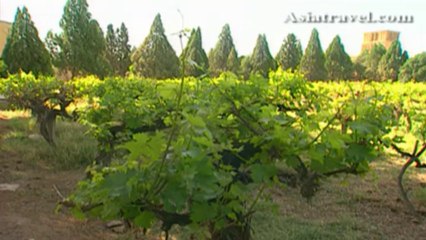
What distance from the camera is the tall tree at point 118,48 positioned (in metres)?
31.7

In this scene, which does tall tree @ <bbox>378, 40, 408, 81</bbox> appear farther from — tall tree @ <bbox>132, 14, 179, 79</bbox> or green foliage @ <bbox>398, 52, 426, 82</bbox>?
tall tree @ <bbox>132, 14, 179, 79</bbox>

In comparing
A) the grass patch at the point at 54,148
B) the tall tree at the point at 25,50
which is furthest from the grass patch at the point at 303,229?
the tall tree at the point at 25,50

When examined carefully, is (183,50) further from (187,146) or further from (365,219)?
(365,219)

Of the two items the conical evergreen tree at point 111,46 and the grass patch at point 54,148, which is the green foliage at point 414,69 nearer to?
the conical evergreen tree at point 111,46

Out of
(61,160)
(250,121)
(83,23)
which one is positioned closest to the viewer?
(250,121)

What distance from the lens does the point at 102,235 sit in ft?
13.7

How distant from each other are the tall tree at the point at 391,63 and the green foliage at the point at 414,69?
3.95 ft

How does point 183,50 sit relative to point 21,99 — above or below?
above

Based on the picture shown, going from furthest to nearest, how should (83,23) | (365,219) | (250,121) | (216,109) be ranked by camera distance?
(83,23), (365,219), (250,121), (216,109)

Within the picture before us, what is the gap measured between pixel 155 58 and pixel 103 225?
26.8m

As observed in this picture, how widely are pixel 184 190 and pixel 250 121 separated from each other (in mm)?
673

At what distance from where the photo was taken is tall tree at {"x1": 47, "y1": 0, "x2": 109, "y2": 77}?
24609mm

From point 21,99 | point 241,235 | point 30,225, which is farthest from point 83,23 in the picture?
point 241,235

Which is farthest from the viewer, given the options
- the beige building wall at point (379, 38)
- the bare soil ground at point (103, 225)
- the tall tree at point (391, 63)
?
the beige building wall at point (379, 38)
